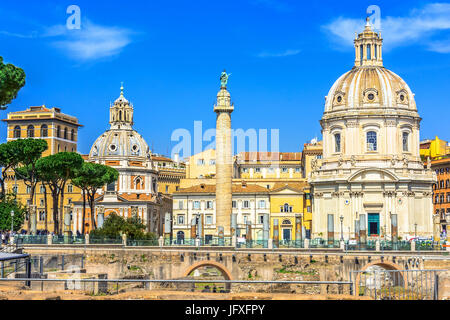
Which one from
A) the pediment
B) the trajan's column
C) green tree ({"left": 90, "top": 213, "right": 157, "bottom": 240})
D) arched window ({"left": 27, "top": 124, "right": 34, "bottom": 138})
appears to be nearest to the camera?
green tree ({"left": 90, "top": 213, "right": 157, "bottom": 240})

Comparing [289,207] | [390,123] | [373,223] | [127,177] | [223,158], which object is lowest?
[373,223]

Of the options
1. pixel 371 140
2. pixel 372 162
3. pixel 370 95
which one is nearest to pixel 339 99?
pixel 370 95

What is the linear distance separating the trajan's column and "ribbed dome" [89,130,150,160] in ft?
184

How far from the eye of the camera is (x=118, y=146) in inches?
5113

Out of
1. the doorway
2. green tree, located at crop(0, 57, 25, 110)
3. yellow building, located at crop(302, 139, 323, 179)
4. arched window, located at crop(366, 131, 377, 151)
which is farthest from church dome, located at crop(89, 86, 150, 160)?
green tree, located at crop(0, 57, 25, 110)

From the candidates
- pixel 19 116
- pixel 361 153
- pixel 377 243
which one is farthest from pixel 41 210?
pixel 377 243

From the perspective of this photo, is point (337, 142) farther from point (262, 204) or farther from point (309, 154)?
point (309, 154)

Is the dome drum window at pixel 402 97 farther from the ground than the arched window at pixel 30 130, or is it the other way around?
the arched window at pixel 30 130

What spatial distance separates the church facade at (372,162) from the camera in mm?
83875

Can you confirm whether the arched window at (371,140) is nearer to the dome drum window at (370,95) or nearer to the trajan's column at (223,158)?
the dome drum window at (370,95)

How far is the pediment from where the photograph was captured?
83.2 metres

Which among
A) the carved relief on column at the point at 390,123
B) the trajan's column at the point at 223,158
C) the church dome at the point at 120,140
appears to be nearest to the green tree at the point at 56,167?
the trajan's column at the point at 223,158

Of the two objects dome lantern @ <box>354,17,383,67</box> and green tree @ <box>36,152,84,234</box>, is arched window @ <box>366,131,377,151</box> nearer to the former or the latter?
dome lantern @ <box>354,17,383,67</box>

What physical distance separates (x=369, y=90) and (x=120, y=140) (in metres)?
56.8
